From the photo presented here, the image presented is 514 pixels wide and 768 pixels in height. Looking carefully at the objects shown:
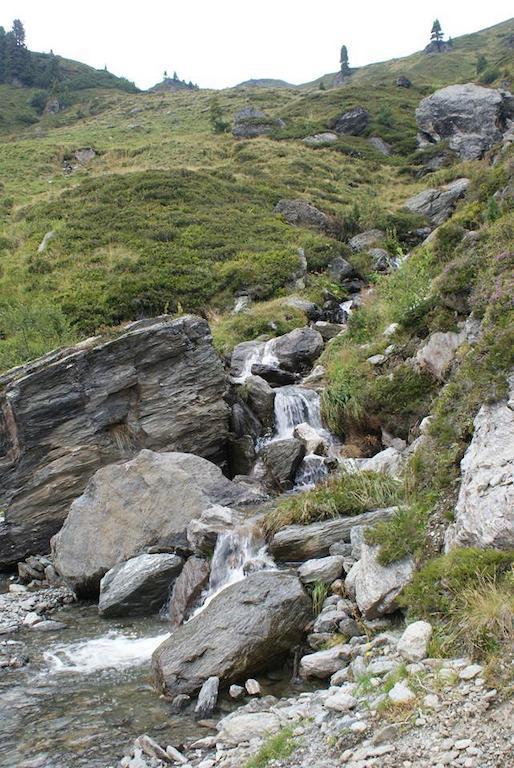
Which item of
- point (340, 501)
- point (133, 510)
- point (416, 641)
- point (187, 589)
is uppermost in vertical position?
point (416, 641)

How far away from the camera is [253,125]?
185 feet

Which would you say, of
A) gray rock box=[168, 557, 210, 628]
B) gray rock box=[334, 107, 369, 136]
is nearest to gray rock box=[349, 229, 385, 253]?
gray rock box=[168, 557, 210, 628]

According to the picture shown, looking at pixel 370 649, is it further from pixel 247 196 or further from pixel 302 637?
pixel 247 196

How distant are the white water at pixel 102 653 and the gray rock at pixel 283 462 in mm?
5207

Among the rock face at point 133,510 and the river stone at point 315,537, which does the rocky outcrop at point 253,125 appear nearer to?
the rock face at point 133,510

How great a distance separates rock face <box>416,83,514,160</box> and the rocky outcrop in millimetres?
13025

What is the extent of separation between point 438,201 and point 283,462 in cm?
2875

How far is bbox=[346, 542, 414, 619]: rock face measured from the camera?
715cm

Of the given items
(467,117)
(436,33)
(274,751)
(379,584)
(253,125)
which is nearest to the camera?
(274,751)

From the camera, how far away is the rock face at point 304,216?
35312mm

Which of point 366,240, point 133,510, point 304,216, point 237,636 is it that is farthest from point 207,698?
point 304,216

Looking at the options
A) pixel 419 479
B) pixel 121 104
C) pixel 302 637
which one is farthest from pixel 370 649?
pixel 121 104

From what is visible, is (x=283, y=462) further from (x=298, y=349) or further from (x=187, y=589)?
(x=298, y=349)

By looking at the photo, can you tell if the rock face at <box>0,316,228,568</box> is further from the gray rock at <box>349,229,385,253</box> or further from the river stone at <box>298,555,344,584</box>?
the gray rock at <box>349,229,385,253</box>
